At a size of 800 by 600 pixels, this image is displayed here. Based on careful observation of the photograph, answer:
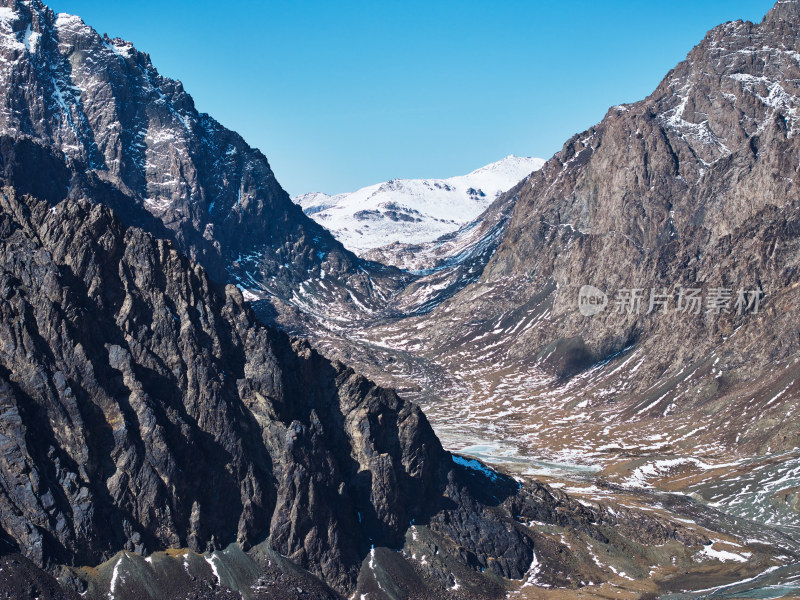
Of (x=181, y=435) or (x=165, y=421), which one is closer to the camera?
(x=165, y=421)

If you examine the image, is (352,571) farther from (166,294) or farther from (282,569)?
(166,294)

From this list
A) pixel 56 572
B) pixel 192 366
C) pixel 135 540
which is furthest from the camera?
pixel 192 366

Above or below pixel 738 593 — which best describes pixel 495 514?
above

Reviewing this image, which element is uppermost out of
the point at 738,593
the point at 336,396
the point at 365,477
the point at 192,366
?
the point at 192,366

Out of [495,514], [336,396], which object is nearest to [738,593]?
[495,514]

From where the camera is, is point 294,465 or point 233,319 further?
point 233,319

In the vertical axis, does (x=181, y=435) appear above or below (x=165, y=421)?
below

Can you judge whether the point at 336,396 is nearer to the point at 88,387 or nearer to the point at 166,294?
the point at 166,294

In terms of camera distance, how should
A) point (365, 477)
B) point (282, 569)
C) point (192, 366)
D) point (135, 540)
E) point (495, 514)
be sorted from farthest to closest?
point (495, 514), point (365, 477), point (192, 366), point (282, 569), point (135, 540)
